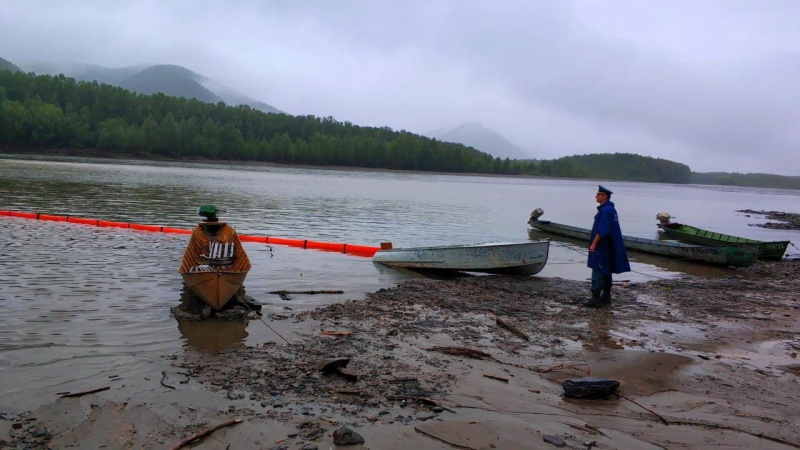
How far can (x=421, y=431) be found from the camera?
5.04 meters

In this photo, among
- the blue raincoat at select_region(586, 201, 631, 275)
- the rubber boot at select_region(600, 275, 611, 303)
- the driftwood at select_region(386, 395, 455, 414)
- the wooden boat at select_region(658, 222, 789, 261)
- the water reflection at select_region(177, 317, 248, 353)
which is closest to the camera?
the driftwood at select_region(386, 395, 455, 414)

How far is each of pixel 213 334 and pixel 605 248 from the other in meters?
7.11

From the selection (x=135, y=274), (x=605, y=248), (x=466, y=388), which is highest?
(x=605, y=248)

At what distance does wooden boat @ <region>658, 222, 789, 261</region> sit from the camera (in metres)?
19.5

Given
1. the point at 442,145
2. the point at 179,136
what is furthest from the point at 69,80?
the point at 442,145

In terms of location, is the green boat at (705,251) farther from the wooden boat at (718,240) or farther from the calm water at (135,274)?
the wooden boat at (718,240)

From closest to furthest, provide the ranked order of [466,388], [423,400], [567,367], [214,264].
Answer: [423,400]
[466,388]
[567,367]
[214,264]

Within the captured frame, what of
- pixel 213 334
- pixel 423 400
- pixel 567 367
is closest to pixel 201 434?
pixel 423 400

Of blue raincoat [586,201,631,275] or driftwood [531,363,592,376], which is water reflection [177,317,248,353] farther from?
blue raincoat [586,201,631,275]

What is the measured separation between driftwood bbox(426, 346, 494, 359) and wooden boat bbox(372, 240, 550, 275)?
20.6ft

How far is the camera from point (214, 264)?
34.2ft

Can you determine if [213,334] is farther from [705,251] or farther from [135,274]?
[705,251]

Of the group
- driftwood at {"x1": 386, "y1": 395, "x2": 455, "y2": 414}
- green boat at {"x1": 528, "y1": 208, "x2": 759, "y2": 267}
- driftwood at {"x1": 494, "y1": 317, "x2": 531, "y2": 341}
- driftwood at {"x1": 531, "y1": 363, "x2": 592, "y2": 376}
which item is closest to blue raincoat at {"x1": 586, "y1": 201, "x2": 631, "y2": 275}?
driftwood at {"x1": 494, "y1": 317, "x2": 531, "y2": 341}

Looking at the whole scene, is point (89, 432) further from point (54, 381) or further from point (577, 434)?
point (577, 434)
